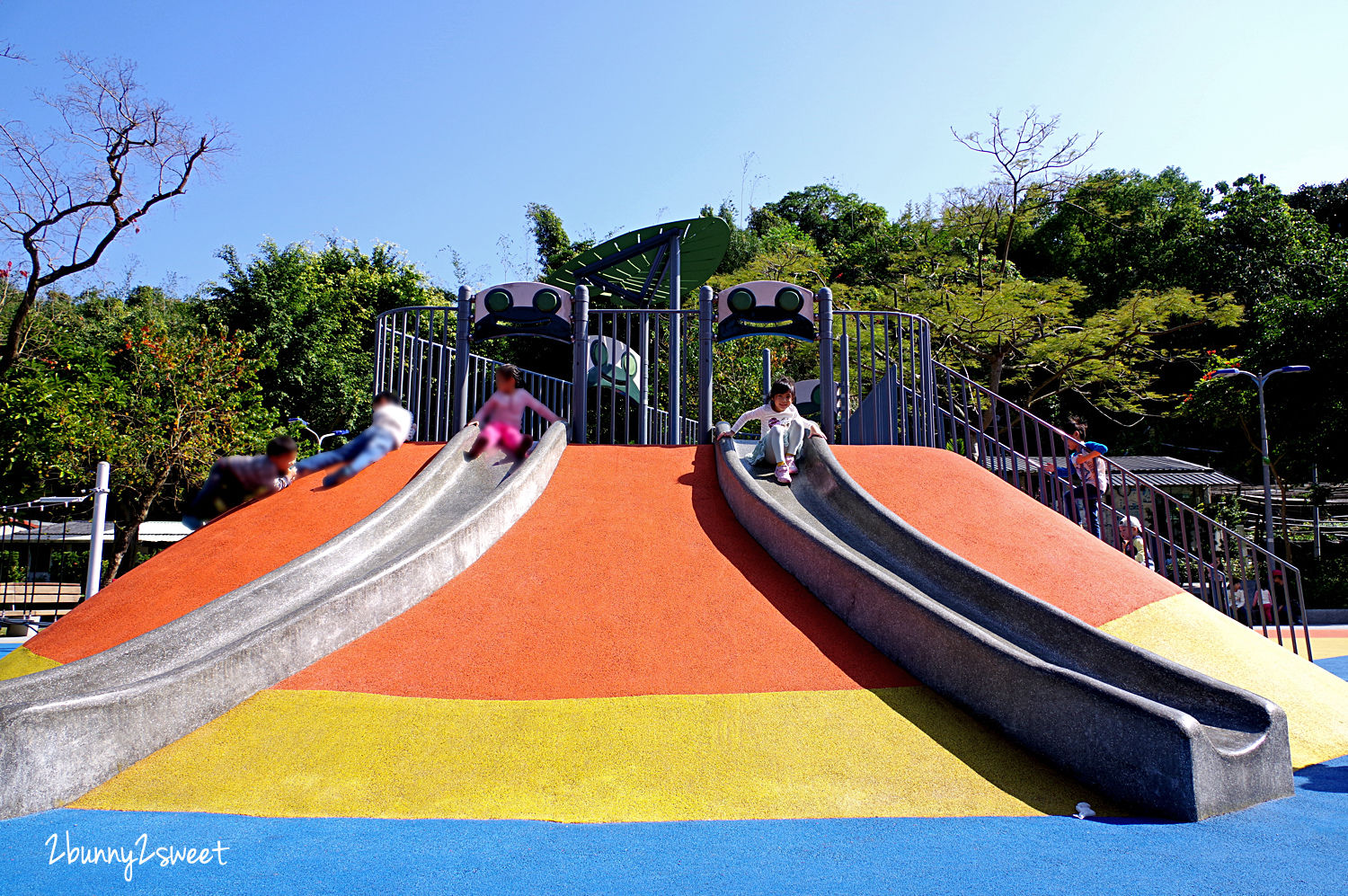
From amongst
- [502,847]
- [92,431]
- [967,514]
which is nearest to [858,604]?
[967,514]

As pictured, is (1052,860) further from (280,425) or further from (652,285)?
(280,425)

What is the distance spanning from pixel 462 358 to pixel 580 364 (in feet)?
5.13

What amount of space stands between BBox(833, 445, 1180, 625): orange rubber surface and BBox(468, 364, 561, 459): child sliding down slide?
3488 millimetres

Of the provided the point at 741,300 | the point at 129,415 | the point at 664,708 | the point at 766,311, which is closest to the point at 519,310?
the point at 741,300

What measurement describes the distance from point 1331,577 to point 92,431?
120ft

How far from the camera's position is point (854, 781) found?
445 centimetres

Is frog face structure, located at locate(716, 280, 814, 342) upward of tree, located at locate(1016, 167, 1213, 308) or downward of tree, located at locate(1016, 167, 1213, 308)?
downward

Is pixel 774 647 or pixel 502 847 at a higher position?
pixel 774 647

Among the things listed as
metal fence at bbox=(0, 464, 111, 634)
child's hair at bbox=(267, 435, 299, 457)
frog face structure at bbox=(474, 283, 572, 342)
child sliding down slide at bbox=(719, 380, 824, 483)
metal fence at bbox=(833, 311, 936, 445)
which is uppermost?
frog face structure at bbox=(474, 283, 572, 342)

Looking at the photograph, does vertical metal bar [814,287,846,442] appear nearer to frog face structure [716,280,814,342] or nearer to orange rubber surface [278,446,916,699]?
frog face structure [716,280,814,342]

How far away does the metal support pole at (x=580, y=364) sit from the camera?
34.5 ft

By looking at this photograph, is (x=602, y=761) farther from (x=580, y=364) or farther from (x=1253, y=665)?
(x=580, y=364)

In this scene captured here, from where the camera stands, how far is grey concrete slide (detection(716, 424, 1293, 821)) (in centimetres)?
423

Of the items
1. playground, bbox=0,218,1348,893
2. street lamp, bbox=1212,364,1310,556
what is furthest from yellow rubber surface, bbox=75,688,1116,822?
street lamp, bbox=1212,364,1310,556
